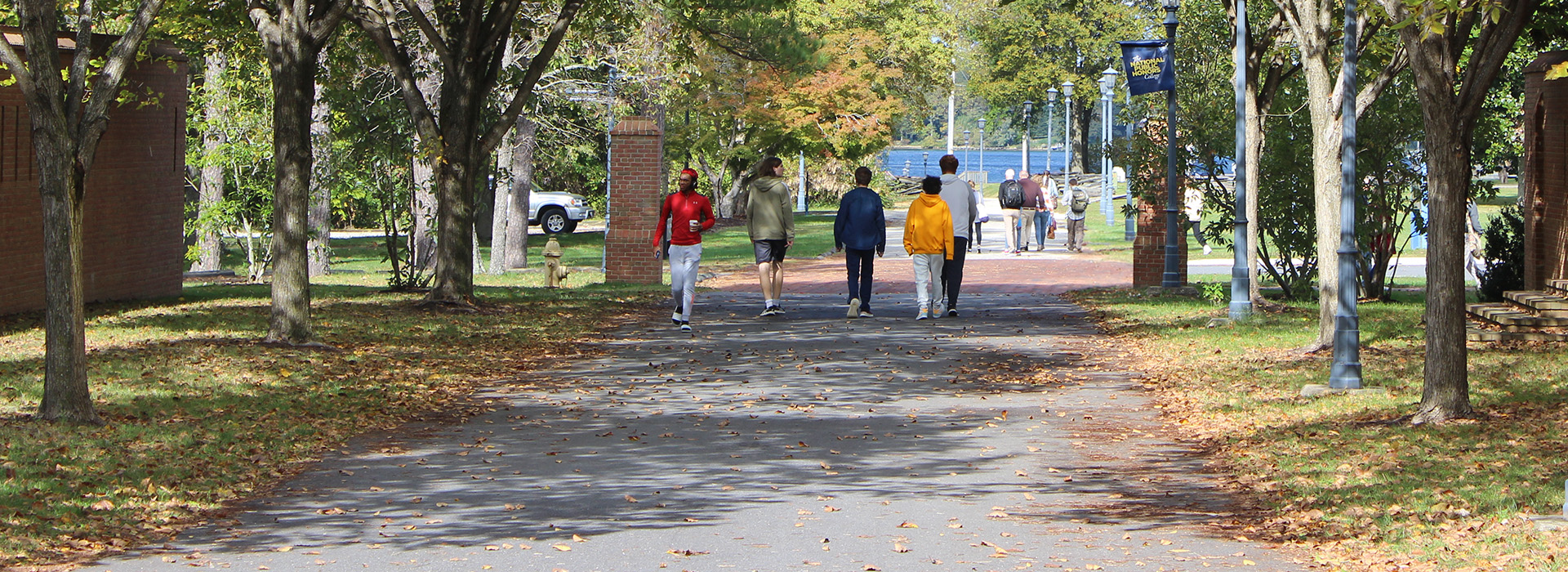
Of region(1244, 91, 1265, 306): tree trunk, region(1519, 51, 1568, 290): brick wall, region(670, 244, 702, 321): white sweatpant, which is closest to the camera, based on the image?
region(1519, 51, 1568, 290): brick wall

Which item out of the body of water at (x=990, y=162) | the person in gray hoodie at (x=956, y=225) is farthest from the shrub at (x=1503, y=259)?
the body of water at (x=990, y=162)

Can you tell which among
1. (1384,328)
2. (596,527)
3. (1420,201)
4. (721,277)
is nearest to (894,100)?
(721,277)

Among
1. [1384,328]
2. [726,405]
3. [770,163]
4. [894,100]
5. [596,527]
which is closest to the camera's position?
[596,527]

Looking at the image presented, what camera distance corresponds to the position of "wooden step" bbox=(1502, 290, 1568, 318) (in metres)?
13.3

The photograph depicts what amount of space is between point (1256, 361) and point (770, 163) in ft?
19.6

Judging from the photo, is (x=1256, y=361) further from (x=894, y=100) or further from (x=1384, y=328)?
(x=894, y=100)

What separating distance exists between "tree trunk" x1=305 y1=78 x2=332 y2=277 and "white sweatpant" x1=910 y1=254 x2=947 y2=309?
8.65 meters

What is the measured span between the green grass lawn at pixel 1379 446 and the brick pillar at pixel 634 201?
9.11 meters

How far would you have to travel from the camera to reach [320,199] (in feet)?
84.0

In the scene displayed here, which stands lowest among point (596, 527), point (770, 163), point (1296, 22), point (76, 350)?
point (596, 527)

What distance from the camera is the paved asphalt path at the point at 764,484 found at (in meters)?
6.38

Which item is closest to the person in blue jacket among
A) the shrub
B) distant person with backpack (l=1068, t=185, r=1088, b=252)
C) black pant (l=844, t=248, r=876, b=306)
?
black pant (l=844, t=248, r=876, b=306)

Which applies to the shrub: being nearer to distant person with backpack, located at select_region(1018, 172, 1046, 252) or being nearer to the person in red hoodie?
the person in red hoodie

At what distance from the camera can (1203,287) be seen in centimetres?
1833
